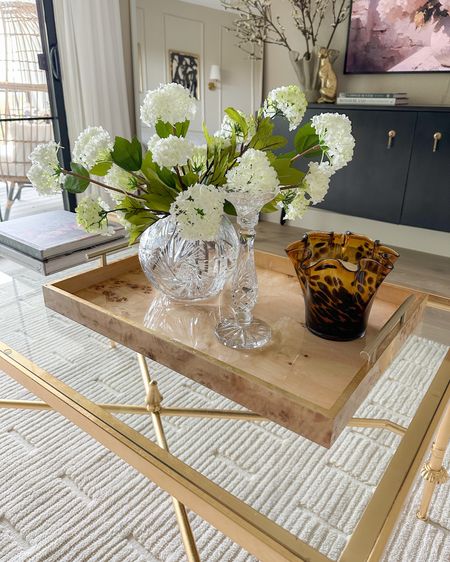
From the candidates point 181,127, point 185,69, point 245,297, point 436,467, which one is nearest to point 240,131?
point 181,127

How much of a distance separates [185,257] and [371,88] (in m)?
2.43

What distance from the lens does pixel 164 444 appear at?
103cm

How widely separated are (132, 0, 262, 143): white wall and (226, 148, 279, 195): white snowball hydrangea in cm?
200

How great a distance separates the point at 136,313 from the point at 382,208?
2066 mm

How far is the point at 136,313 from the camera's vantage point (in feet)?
3.48

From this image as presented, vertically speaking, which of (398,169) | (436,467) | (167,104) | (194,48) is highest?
(194,48)

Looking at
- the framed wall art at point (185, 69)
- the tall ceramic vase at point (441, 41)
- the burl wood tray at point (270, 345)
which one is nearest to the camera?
the burl wood tray at point (270, 345)

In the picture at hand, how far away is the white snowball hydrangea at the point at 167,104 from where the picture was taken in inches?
34.2

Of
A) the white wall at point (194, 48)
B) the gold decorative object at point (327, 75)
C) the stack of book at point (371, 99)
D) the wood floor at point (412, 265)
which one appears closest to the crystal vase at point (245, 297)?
the wood floor at point (412, 265)

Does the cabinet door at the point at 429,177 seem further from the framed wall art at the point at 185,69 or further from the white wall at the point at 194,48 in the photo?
the framed wall art at the point at 185,69

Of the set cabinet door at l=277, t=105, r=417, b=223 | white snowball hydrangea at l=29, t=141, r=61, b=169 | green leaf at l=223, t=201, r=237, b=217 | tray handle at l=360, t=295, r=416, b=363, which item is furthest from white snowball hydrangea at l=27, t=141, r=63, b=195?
cabinet door at l=277, t=105, r=417, b=223

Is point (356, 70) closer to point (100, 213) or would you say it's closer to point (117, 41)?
point (117, 41)

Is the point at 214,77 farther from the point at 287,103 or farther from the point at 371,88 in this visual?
the point at 287,103

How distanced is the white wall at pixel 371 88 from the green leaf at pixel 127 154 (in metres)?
2.40
